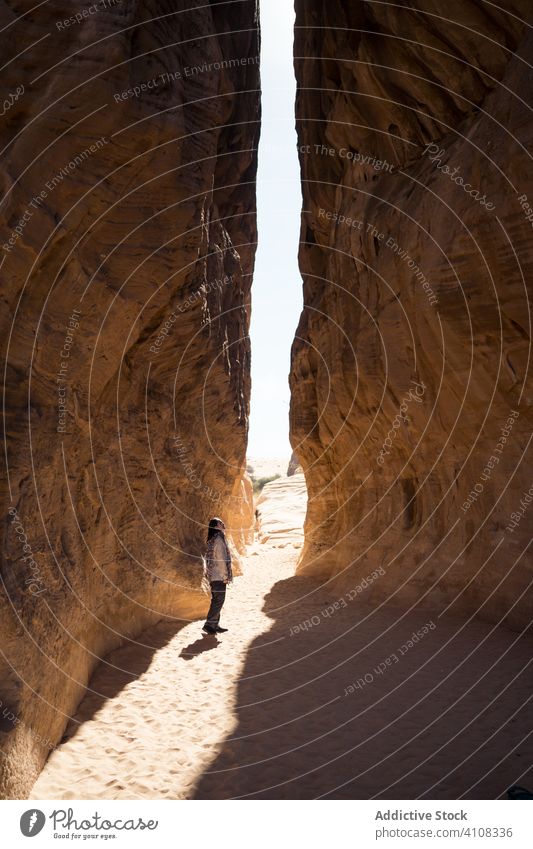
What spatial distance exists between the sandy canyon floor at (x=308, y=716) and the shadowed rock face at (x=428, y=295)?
1.90m

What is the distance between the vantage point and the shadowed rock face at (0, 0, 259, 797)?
706 centimetres

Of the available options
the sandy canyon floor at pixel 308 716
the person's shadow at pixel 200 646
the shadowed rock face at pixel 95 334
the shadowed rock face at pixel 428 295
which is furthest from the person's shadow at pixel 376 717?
the shadowed rock face at pixel 95 334

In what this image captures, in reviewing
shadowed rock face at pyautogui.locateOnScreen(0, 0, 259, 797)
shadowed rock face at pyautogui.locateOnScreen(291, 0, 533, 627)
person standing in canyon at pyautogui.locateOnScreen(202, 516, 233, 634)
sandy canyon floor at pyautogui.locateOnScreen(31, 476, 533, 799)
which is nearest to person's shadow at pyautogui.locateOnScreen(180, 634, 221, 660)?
sandy canyon floor at pyautogui.locateOnScreen(31, 476, 533, 799)

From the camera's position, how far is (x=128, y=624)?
1119cm

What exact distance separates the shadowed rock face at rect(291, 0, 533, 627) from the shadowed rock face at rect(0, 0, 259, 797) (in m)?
4.60

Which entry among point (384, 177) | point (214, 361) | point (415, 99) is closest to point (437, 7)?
point (415, 99)

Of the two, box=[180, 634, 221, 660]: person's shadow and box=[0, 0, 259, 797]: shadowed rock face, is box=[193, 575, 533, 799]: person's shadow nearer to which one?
box=[180, 634, 221, 660]: person's shadow

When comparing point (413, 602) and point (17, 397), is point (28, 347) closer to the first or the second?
point (17, 397)

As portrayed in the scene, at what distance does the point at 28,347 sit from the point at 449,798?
7.54 metres

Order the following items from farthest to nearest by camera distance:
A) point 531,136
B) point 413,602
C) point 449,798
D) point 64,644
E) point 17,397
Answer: point 413,602
point 531,136
point 64,644
point 17,397
point 449,798

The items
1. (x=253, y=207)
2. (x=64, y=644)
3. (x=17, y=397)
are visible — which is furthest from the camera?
(x=253, y=207)

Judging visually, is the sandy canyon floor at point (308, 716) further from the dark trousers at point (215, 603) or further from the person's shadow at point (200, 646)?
the dark trousers at point (215, 603)

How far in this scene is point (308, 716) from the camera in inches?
302

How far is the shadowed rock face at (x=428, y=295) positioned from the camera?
9.94 meters
